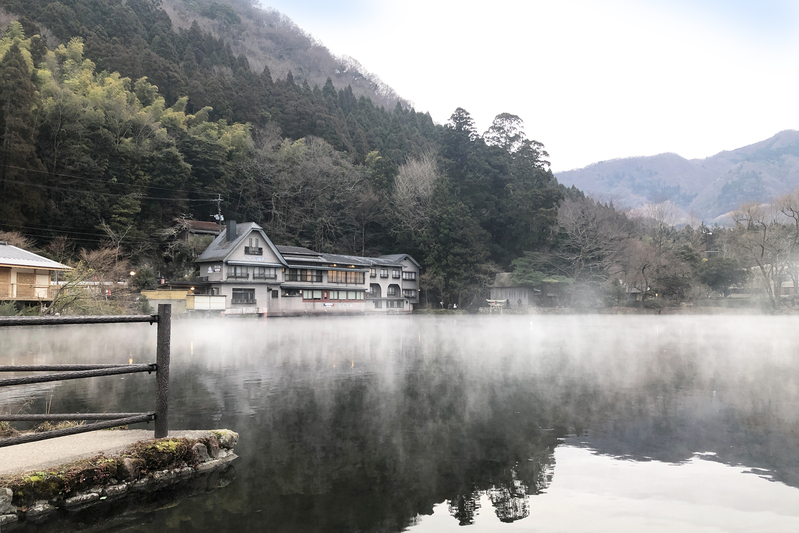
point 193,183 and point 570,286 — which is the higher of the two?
point 193,183

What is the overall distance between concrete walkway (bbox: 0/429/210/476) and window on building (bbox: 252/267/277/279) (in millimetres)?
40930

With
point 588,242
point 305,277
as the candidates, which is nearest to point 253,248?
point 305,277

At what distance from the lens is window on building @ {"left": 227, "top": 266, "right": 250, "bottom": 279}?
43881 mm

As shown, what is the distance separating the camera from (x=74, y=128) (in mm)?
40406

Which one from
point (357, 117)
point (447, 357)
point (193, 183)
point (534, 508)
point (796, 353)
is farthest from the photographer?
point (357, 117)

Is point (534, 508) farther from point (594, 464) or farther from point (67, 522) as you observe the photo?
point (67, 522)

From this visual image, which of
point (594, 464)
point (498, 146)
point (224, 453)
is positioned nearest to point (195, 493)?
point (224, 453)

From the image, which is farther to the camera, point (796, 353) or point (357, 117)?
point (357, 117)

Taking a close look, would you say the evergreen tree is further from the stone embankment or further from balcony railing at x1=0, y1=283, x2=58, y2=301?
the stone embankment

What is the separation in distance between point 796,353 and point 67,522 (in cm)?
1956

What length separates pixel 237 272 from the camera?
44.2 metres

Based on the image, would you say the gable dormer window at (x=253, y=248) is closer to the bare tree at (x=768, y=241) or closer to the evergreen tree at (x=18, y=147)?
the evergreen tree at (x=18, y=147)

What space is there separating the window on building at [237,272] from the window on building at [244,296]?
119 cm

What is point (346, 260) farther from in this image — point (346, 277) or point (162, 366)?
point (162, 366)
